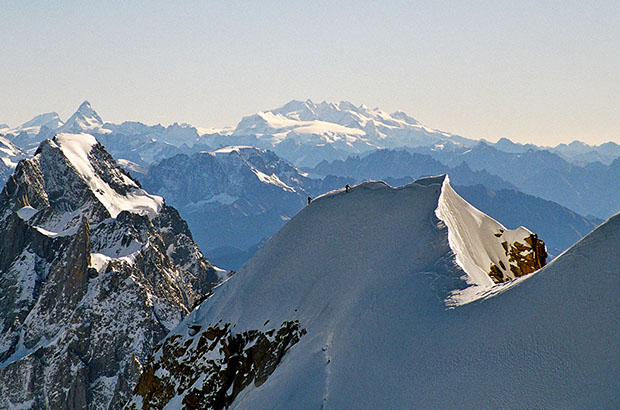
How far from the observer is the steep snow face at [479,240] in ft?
121

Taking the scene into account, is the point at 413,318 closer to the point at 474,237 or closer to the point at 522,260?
the point at 474,237

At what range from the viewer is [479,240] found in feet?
142

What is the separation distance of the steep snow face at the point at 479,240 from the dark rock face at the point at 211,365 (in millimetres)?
10063

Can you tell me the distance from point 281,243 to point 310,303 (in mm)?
8411

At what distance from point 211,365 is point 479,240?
18620 mm

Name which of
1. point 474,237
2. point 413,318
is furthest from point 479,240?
point 413,318

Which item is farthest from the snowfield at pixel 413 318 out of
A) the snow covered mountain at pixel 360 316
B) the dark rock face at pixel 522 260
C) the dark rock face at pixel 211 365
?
the dark rock face at pixel 522 260

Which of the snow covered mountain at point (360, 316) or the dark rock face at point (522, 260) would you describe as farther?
the dark rock face at point (522, 260)

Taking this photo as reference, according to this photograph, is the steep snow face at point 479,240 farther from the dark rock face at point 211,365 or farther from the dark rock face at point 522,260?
the dark rock face at point 211,365

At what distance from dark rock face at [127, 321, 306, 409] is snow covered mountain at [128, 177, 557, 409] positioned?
0.08 metres

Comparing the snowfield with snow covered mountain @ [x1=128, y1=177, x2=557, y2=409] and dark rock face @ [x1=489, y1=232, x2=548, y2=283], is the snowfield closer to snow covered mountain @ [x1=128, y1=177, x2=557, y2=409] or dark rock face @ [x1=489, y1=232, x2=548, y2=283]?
snow covered mountain @ [x1=128, y1=177, x2=557, y2=409]

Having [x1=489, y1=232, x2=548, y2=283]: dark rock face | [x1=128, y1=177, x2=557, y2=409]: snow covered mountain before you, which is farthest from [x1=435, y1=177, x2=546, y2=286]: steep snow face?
[x1=128, y1=177, x2=557, y2=409]: snow covered mountain

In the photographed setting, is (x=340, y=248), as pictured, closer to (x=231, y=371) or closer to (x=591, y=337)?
(x=231, y=371)

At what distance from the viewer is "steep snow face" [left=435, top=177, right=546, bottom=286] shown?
121ft
